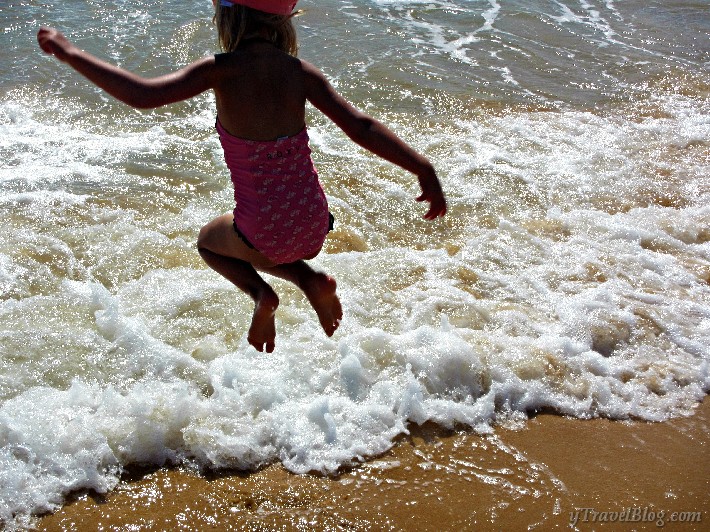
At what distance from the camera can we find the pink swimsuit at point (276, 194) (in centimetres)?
282

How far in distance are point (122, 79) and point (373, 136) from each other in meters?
0.92

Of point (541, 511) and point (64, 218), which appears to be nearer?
point (541, 511)

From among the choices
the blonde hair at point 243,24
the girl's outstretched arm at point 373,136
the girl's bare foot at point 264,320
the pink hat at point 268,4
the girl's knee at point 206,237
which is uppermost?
the pink hat at point 268,4

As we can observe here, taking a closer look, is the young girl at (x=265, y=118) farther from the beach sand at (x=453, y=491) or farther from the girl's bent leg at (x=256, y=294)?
the beach sand at (x=453, y=491)

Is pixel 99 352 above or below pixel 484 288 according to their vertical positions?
below

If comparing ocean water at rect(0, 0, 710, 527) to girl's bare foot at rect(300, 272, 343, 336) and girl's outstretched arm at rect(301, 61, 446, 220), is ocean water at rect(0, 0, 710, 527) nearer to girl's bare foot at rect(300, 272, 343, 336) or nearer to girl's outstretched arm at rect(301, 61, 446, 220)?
girl's bare foot at rect(300, 272, 343, 336)

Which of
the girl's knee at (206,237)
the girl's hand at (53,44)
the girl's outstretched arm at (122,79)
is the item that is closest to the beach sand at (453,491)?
the girl's knee at (206,237)

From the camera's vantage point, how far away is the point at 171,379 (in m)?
3.86

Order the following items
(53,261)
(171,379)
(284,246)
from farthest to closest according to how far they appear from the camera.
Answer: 1. (53,261)
2. (171,379)
3. (284,246)

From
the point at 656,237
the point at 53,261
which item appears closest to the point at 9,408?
the point at 53,261

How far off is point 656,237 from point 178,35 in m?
6.65

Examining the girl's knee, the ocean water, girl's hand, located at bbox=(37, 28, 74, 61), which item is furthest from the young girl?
the ocean water

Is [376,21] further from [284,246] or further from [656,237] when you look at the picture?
[284,246]

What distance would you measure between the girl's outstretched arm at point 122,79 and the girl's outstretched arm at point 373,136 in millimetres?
459
